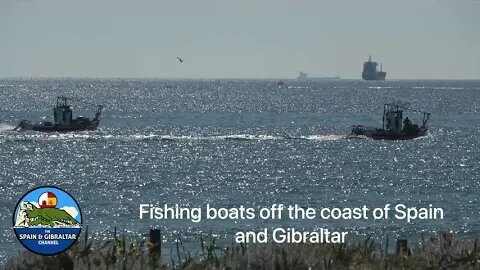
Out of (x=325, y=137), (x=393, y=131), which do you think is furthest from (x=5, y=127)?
(x=393, y=131)

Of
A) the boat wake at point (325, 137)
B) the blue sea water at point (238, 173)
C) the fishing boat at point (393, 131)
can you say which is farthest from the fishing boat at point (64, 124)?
the fishing boat at point (393, 131)

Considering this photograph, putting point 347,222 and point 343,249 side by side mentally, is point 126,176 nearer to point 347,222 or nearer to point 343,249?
point 347,222

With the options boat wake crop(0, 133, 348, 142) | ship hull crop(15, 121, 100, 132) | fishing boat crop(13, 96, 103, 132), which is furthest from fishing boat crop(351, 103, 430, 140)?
ship hull crop(15, 121, 100, 132)

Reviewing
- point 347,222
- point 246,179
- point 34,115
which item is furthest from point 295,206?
point 34,115

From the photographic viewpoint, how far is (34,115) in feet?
553

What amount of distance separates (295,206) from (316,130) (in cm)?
7163

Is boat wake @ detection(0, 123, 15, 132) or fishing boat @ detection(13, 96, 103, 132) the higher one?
fishing boat @ detection(13, 96, 103, 132)

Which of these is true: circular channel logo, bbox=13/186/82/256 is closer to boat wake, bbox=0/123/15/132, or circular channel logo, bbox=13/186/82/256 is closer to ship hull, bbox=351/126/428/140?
ship hull, bbox=351/126/428/140

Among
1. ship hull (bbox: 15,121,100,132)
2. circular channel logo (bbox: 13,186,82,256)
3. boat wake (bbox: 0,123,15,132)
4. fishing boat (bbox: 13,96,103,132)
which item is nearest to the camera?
circular channel logo (bbox: 13,186,82,256)

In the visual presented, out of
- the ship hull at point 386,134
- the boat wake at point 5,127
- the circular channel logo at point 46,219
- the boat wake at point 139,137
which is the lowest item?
the boat wake at point 5,127

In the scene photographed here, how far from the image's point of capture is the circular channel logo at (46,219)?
44.8 ft

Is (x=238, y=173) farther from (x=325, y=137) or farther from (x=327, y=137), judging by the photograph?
(x=325, y=137)

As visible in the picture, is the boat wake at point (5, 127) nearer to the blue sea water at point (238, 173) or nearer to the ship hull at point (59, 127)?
the blue sea water at point (238, 173)

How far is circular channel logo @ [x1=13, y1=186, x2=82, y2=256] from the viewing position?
13.7m
